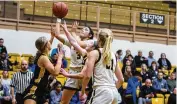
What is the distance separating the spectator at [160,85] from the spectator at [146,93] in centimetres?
54

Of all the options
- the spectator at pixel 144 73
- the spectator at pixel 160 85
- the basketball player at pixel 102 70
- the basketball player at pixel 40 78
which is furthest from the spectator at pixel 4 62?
the basketball player at pixel 102 70

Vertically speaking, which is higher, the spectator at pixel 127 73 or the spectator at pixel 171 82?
the spectator at pixel 127 73

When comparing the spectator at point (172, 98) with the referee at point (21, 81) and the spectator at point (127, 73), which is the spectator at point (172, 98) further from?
the referee at point (21, 81)

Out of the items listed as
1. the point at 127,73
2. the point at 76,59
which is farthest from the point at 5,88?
the point at 76,59

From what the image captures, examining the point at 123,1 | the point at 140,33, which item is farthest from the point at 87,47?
the point at 123,1

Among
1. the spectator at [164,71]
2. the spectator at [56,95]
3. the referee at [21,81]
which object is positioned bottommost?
the spectator at [56,95]

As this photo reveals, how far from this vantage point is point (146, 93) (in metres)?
11.7

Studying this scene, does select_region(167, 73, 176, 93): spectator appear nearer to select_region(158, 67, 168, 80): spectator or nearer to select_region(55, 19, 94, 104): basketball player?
select_region(158, 67, 168, 80): spectator

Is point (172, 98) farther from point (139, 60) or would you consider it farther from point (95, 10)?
point (95, 10)

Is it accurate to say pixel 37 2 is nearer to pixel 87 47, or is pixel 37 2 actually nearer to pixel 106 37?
pixel 87 47

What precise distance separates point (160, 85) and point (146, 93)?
99 centimetres

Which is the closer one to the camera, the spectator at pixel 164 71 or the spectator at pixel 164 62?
the spectator at pixel 164 71

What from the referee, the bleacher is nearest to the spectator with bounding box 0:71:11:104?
the referee

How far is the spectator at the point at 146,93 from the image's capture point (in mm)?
11492
